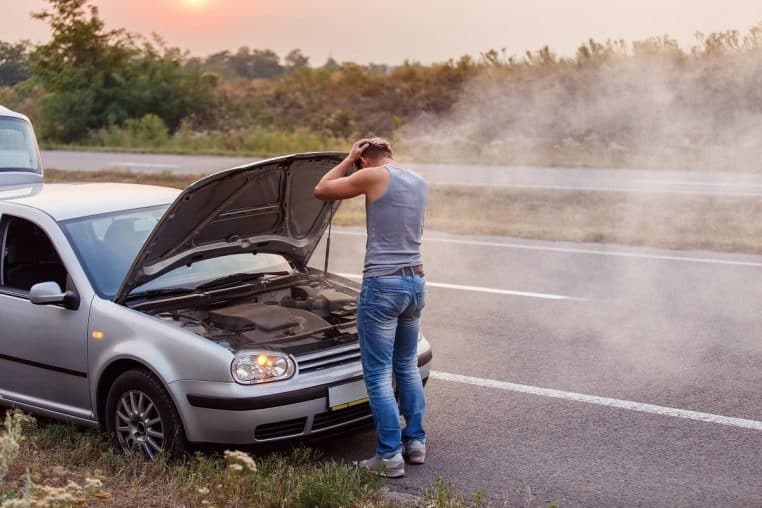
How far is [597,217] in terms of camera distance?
1598 centimetres

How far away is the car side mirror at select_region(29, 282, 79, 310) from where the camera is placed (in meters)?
5.81

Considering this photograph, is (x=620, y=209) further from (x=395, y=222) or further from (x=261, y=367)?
(x=261, y=367)

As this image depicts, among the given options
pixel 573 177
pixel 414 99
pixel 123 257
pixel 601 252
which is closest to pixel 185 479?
pixel 123 257

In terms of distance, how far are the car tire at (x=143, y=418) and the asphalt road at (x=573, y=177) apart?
46.2ft

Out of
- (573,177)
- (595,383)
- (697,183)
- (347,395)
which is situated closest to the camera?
(347,395)

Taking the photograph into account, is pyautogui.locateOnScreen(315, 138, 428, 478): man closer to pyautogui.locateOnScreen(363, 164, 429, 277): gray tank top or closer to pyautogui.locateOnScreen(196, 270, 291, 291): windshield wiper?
pyautogui.locateOnScreen(363, 164, 429, 277): gray tank top

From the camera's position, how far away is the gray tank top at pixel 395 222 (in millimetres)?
5316

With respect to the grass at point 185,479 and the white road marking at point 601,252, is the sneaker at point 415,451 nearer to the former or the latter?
the grass at point 185,479

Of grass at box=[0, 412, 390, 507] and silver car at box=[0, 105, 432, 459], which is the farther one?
silver car at box=[0, 105, 432, 459]

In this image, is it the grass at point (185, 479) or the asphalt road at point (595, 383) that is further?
the asphalt road at point (595, 383)

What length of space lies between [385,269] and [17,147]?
5683mm

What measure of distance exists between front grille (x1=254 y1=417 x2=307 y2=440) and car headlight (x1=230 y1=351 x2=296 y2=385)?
231 millimetres

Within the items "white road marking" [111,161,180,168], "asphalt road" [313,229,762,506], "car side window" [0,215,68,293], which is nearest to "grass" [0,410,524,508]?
"asphalt road" [313,229,762,506]

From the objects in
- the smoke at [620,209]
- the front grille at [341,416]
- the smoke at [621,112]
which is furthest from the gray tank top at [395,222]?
the smoke at [621,112]
